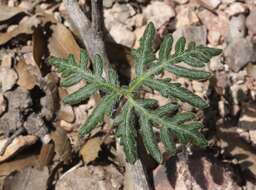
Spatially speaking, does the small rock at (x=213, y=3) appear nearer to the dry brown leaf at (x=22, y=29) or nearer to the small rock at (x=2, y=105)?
the dry brown leaf at (x=22, y=29)

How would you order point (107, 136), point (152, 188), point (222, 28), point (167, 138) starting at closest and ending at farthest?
1. point (167, 138)
2. point (152, 188)
3. point (107, 136)
4. point (222, 28)

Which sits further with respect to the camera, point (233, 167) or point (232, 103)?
point (232, 103)

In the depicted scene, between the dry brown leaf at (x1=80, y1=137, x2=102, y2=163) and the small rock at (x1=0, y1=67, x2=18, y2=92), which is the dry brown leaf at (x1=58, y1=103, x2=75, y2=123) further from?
the small rock at (x1=0, y1=67, x2=18, y2=92)

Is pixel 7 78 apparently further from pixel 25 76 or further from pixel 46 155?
pixel 46 155

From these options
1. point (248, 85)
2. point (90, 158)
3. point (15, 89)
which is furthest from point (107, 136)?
point (248, 85)

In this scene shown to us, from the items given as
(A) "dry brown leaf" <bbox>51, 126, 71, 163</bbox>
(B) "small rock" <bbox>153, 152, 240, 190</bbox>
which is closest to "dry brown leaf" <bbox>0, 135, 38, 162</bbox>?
(A) "dry brown leaf" <bbox>51, 126, 71, 163</bbox>

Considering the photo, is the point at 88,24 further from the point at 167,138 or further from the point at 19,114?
the point at 167,138

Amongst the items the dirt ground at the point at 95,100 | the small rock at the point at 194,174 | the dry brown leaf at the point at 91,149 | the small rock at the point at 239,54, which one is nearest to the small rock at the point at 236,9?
the dirt ground at the point at 95,100
